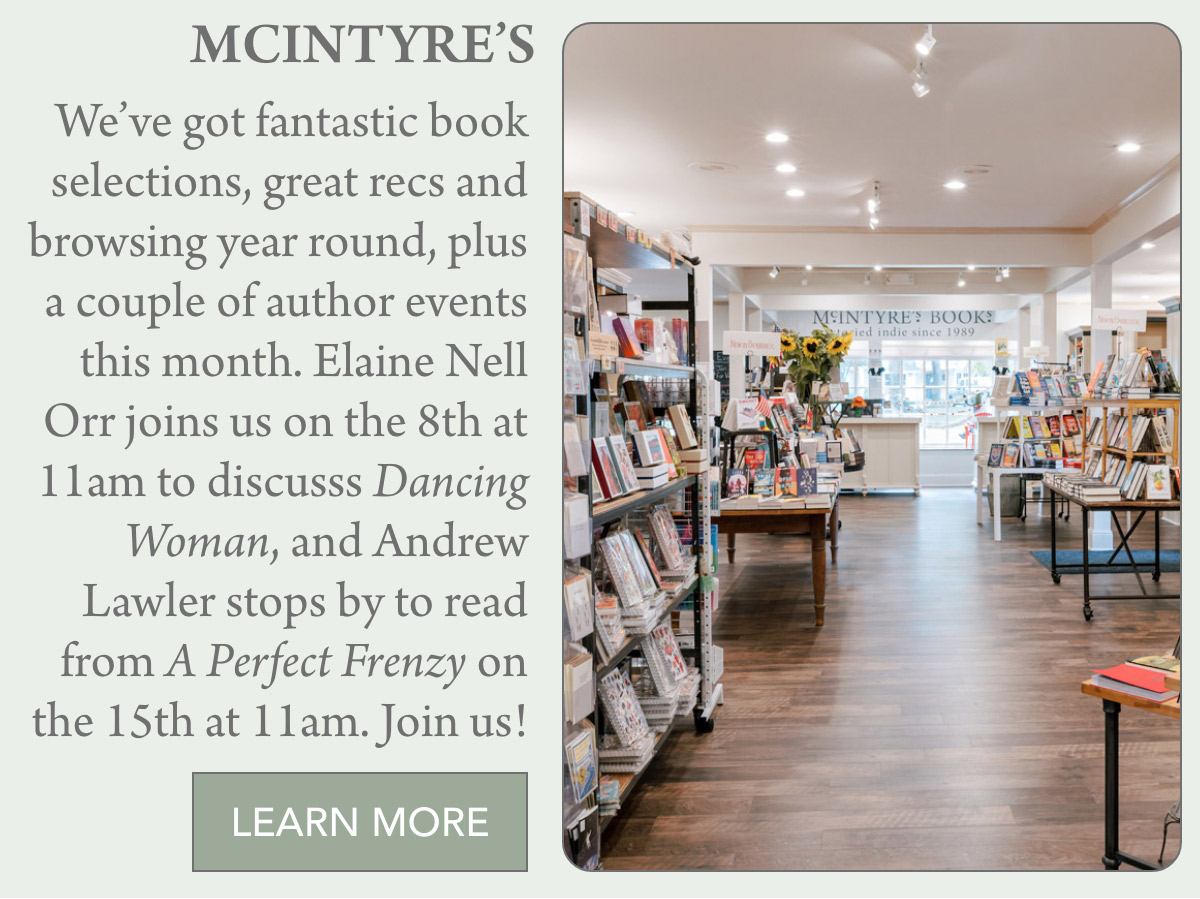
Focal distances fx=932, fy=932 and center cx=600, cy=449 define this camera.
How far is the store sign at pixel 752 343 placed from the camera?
600 centimetres

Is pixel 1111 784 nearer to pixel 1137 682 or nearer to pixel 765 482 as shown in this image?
pixel 1137 682

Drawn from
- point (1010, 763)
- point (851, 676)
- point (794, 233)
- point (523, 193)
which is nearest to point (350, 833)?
point (523, 193)

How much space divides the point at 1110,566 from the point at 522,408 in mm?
6077

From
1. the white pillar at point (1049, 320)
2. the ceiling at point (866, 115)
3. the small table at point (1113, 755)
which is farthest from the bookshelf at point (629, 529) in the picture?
the white pillar at point (1049, 320)

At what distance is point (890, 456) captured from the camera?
11992mm

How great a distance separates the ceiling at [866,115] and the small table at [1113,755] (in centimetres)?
267

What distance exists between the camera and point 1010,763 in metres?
3.10

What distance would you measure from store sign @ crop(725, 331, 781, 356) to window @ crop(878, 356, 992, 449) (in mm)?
11367

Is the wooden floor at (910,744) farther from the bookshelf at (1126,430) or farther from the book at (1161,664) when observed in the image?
the bookshelf at (1126,430)

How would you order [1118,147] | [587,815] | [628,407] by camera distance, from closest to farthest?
[587,815]
[628,407]
[1118,147]

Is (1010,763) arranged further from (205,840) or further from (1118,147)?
(1118,147)

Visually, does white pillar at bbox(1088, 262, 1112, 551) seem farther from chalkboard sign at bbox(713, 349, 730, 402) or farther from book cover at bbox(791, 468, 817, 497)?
chalkboard sign at bbox(713, 349, 730, 402)

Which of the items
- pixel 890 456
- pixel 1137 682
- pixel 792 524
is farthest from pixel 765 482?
pixel 890 456

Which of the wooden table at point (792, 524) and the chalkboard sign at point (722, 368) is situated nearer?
A: the wooden table at point (792, 524)
